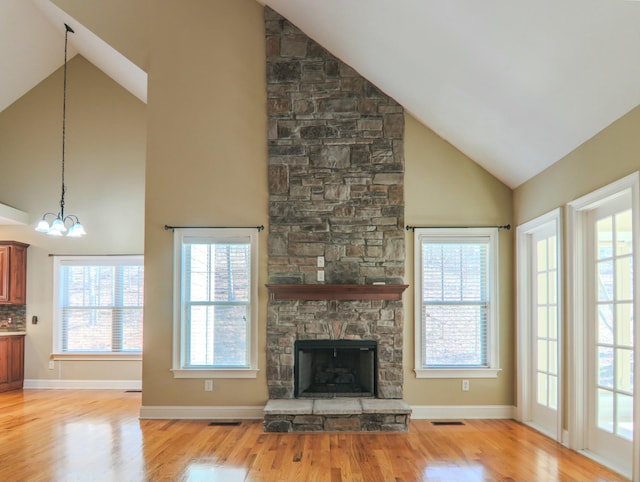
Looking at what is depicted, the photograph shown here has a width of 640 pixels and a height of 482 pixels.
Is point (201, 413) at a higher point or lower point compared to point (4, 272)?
lower

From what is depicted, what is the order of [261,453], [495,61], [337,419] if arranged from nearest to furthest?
[495,61] → [261,453] → [337,419]

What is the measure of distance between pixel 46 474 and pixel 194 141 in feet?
12.1

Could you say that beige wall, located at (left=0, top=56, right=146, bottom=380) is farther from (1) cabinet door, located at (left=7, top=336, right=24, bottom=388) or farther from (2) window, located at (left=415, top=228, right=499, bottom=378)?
(2) window, located at (left=415, top=228, right=499, bottom=378)

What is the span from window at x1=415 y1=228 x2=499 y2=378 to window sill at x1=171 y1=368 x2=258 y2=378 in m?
1.86

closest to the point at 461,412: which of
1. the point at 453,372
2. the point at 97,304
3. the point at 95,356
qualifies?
the point at 453,372

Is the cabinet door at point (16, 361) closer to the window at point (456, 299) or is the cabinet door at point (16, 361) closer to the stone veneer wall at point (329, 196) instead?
the stone veneer wall at point (329, 196)

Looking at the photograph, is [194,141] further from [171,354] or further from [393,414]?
[393,414]

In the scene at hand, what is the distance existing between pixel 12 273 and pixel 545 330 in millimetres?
7357

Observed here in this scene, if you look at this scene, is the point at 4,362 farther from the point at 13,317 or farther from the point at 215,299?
the point at 215,299

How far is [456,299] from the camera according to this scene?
6570 millimetres

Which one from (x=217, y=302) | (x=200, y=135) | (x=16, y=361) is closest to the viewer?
(x=217, y=302)

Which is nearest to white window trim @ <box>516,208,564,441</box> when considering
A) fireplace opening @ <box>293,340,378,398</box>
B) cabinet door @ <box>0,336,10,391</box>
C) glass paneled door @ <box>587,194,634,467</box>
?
glass paneled door @ <box>587,194,634,467</box>

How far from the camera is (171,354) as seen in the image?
6.47 meters

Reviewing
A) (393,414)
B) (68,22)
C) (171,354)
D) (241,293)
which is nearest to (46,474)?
(171,354)
